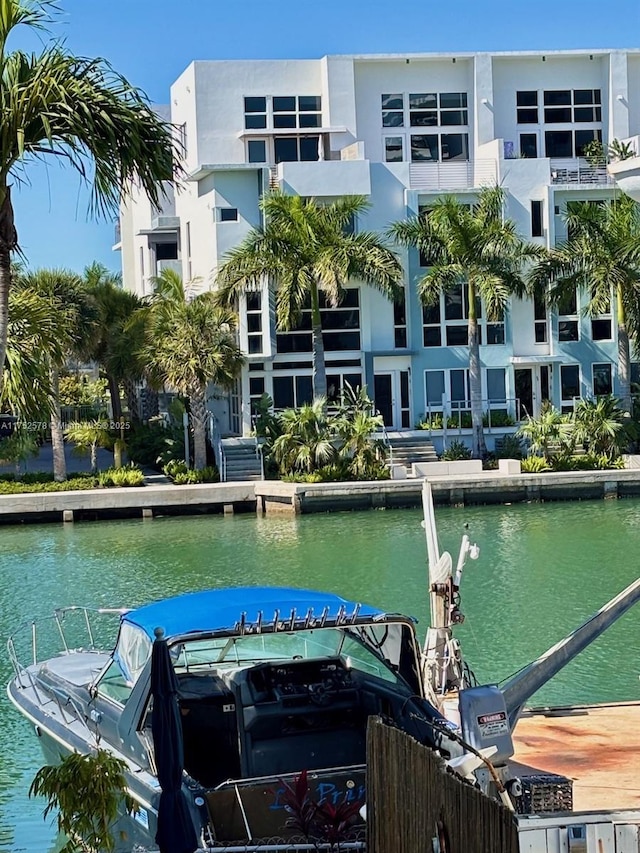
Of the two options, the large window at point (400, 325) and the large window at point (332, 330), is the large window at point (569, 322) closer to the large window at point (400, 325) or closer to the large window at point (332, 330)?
the large window at point (400, 325)

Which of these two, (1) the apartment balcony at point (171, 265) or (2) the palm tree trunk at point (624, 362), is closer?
(2) the palm tree trunk at point (624, 362)

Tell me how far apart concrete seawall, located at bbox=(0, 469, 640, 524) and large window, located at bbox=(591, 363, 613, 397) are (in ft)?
26.1

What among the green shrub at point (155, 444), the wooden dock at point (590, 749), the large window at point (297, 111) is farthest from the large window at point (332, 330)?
the wooden dock at point (590, 749)

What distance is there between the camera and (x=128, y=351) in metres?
39.7

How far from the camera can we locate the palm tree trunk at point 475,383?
38.5m

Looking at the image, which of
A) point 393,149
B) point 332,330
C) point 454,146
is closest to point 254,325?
point 332,330

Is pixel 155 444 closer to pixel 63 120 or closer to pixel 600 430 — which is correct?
pixel 600 430

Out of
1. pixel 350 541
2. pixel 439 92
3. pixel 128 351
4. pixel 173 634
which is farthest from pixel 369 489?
pixel 173 634

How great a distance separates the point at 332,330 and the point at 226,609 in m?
32.3

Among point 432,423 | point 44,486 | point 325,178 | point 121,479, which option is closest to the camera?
point 44,486

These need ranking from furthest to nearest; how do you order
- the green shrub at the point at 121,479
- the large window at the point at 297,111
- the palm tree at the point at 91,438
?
the large window at the point at 297,111 < the palm tree at the point at 91,438 < the green shrub at the point at 121,479

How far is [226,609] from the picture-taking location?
9.55 m

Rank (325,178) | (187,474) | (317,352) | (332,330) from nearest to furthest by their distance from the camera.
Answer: (187,474), (317,352), (325,178), (332,330)

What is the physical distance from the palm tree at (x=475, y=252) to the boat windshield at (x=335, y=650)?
27.7 m
